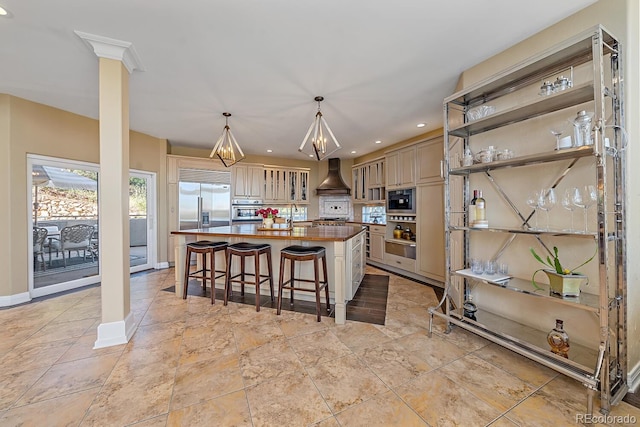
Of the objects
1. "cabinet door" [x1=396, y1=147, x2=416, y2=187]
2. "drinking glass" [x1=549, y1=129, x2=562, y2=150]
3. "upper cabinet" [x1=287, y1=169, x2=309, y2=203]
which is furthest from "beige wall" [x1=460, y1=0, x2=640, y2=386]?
"upper cabinet" [x1=287, y1=169, x2=309, y2=203]

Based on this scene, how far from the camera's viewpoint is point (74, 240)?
391 centimetres

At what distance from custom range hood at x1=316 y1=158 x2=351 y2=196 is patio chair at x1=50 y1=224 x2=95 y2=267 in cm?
468

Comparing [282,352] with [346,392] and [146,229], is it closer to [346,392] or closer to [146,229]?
[346,392]

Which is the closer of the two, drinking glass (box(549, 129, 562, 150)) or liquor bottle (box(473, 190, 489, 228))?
drinking glass (box(549, 129, 562, 150))

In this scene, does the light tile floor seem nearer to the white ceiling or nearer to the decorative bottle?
the decorative bottle

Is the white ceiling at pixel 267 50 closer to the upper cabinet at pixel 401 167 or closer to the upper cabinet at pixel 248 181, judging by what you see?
the upper cabinet at pixel 401 167

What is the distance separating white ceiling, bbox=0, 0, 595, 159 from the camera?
175 centimetres

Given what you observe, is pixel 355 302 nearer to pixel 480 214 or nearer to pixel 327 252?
pixel 327 252

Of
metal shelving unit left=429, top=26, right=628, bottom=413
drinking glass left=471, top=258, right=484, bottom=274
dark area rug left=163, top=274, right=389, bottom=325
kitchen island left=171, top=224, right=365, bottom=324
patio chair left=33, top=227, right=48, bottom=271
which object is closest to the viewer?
metal shelving unit left=429, top=26, right=628, bottom=413

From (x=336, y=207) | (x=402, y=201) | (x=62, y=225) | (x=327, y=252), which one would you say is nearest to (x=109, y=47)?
(x=327, y=252)

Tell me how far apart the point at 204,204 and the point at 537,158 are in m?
5.47

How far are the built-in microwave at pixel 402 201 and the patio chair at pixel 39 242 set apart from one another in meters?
5.48

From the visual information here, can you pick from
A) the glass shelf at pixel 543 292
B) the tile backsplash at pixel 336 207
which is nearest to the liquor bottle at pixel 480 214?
the glass shelf at pixel 543 292

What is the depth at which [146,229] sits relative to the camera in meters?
4.85
